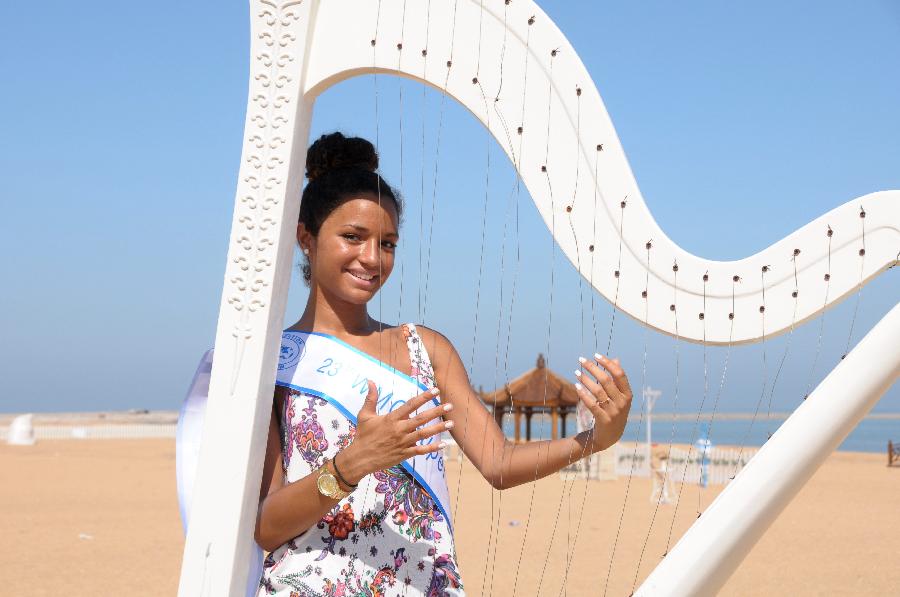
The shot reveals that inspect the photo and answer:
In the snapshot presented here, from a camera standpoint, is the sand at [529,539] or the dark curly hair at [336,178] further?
the sand at [529,539]

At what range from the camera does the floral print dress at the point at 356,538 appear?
219 centimetres

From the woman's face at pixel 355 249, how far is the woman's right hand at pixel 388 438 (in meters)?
0.37

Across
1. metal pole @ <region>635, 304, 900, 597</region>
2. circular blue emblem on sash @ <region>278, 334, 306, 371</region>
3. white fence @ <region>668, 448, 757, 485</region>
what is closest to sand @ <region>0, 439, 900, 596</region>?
white fence @ <region>668, 448, 757, 485</region>

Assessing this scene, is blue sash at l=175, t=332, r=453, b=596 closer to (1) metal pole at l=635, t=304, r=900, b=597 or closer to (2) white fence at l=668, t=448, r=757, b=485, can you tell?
(1) metal pole at l=635, t=304, r=900, b=597

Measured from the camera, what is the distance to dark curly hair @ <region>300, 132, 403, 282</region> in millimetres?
2371

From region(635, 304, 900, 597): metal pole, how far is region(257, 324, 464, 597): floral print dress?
517 millimetres

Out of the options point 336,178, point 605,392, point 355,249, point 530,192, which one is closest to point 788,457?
point 605,392

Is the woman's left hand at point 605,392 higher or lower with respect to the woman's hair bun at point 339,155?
lower

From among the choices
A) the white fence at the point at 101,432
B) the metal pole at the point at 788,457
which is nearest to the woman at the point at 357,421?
the metal pole at the point at 788,457

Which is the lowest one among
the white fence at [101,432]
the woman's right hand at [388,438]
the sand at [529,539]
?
the white fence at [101,432]

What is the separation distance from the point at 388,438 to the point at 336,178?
72 cm

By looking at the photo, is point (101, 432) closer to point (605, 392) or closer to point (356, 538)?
point (356, 538)

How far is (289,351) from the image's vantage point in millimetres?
2381

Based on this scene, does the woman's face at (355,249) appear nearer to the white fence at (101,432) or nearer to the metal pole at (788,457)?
the metal pole at (788,457)
